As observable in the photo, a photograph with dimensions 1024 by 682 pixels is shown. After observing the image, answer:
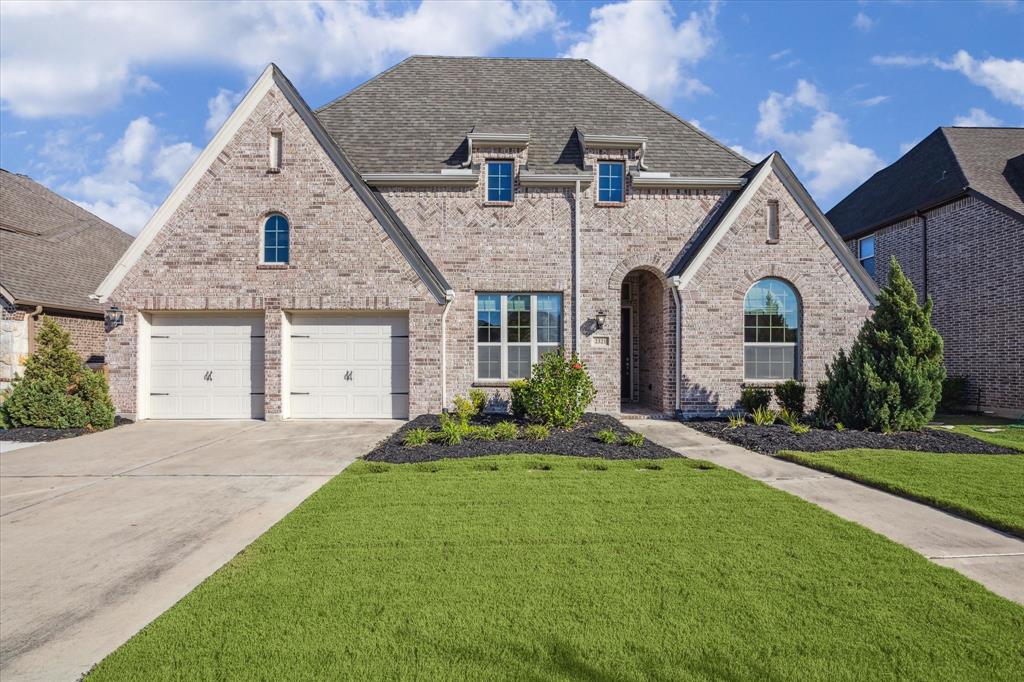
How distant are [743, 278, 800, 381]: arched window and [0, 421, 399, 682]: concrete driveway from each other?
9.45m

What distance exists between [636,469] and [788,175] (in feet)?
31.3

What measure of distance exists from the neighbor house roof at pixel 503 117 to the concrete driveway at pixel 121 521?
8177mm

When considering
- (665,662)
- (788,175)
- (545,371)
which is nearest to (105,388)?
(545,371)

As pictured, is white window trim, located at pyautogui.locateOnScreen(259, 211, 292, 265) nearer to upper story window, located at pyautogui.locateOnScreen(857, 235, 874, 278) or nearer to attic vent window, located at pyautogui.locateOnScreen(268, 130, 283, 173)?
attic vent window, located at pyautogui.locateOnScreen(268, 130, 283, 173)

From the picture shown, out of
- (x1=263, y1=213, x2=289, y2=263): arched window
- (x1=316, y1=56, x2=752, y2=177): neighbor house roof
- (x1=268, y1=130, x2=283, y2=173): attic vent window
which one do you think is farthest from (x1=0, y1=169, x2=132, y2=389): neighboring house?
(x1=316, y1=56, x2=752, y2=177): neighbor house roof

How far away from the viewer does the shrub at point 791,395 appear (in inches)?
452

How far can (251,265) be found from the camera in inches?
468

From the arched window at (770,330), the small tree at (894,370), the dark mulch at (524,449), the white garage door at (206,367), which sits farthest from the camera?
the arched window at (770,330)

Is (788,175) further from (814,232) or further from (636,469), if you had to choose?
(636,469)

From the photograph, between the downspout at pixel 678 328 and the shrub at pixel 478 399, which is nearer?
the shrub at pixel 478 399

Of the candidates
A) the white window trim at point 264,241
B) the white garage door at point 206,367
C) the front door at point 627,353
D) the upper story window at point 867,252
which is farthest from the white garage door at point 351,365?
the upper story window at point 867,252

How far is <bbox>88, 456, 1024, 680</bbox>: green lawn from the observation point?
270 cm

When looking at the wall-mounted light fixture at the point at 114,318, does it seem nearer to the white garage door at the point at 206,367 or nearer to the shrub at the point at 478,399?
the white garage door at the point at 206,367

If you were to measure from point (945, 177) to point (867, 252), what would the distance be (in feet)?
11.7
